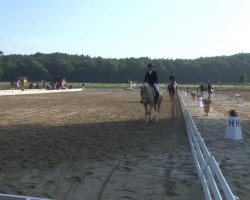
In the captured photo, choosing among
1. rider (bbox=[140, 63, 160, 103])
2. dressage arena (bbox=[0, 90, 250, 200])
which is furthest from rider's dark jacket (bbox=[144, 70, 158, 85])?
dressage arena (bbox=[0, 90, 250, 200])

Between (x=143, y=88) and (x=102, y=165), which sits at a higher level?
(x=143, y=88)

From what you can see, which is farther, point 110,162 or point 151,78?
point 151,78

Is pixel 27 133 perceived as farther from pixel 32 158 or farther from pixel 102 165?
pixel 102 165

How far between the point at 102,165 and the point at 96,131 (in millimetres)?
6429

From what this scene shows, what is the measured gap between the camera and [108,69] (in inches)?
7269

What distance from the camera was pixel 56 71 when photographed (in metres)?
177

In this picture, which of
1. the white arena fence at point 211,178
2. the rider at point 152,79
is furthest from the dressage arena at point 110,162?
the rider at point 152,79

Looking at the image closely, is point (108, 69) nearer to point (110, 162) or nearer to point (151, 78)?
point (151, 78)

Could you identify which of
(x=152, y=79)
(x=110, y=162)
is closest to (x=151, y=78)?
(x=152, y=79)

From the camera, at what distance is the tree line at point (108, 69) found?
172 metres

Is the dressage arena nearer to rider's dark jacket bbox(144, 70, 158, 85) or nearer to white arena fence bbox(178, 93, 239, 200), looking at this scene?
white arena fence bbox(178, 93, 239, 200)

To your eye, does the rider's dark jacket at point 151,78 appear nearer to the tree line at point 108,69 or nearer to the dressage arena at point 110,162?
the dressage arena at point 110,162

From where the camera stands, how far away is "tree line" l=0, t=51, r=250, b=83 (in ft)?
566

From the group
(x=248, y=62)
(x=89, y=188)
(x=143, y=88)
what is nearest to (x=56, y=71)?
(x=248, y=62)
